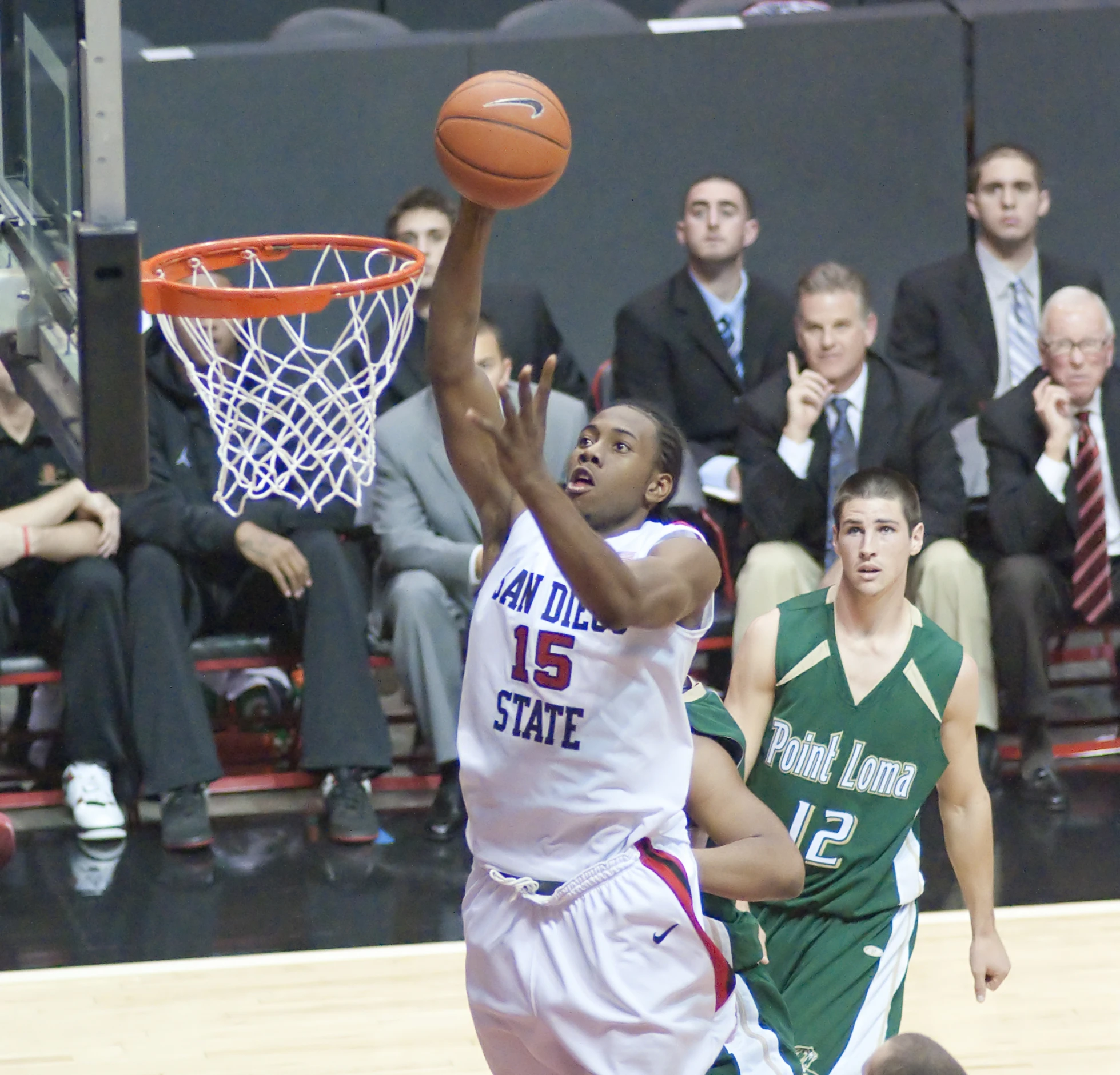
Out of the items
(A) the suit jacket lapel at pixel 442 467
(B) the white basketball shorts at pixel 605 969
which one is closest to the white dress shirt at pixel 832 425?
(A) the suit jacket lapel at pixel 442 467

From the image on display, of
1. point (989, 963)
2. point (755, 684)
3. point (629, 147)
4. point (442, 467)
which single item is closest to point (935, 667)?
point (755, 684)

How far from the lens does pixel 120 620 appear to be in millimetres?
5562

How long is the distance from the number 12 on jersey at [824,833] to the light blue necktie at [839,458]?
213 cm

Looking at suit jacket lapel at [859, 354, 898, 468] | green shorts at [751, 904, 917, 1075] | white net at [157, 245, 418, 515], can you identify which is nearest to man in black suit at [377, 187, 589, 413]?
white net at [157, 245, 418, 515]

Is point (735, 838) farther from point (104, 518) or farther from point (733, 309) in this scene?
point (733, 309)

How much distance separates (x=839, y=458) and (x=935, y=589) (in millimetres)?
522

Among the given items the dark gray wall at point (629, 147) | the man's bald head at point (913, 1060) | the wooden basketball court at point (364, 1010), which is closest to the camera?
the man's bald head at point (913, 1060)

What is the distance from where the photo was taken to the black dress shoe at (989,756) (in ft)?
Result: 19.1

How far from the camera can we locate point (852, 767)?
12.4 feet

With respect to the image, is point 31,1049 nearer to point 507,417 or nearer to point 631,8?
point 507,417

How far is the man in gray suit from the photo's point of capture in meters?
5.59

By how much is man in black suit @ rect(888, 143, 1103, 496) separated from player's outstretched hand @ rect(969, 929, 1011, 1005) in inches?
128

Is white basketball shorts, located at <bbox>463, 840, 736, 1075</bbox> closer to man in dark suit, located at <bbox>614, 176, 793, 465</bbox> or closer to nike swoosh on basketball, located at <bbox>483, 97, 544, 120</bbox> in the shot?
nike swoosh on basketball, located at <bbox>483, 97, 544, 120</bbox>

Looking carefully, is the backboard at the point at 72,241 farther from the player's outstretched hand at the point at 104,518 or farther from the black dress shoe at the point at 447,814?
the black dress shoe at the point at 447,814
